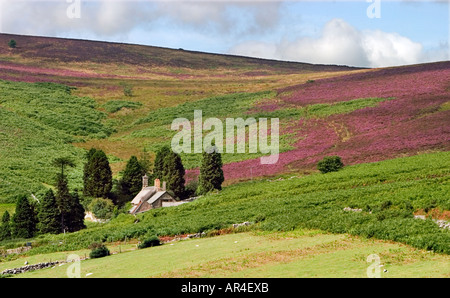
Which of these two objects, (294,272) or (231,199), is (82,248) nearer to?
(231,199)

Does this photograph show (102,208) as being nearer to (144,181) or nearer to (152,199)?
(152,199)

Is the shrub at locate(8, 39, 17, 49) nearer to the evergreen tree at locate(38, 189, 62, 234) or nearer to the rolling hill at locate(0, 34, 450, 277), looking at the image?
the rolling hill at locate(0, 34, 450, 277)

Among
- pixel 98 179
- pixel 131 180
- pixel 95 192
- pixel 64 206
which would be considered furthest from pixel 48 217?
pixel 131 180

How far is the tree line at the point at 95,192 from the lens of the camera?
62497 millimetres

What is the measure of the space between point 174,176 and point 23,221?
18762mm

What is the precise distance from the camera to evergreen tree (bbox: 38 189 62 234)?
62.7 metres

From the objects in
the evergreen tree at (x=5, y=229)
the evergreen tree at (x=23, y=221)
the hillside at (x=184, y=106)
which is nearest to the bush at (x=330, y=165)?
the hillside at (x=184, y=106)

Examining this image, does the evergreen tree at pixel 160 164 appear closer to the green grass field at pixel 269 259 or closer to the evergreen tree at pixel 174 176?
the evergreen tree at pixel 174 176

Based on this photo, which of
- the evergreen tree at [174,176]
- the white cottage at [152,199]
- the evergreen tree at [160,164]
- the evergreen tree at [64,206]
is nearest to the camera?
the evergreen tree at [64,206]

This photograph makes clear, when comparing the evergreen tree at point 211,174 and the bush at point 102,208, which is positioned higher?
the evergreen tree at point 211,174

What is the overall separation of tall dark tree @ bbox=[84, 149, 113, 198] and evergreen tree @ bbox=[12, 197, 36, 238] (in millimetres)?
14969

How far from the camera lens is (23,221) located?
6209cm

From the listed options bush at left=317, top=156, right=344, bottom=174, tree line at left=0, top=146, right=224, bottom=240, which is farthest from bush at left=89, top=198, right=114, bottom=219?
bush at left=317, top=156, right=344, bottom=174

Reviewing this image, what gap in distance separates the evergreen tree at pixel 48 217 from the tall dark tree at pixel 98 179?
13836mm
